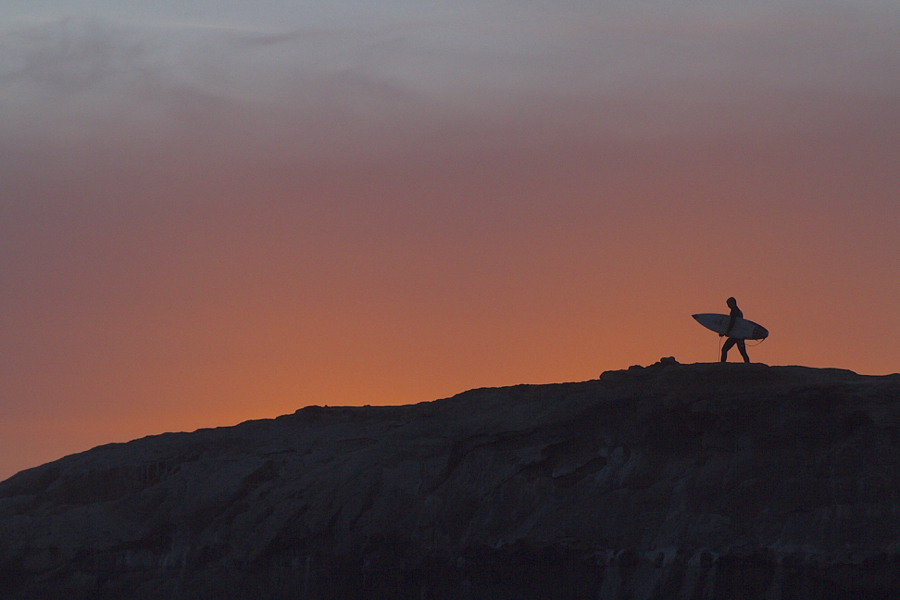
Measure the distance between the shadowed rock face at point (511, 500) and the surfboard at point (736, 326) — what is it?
2.01m

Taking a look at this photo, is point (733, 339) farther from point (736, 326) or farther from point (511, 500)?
point (511, 500)

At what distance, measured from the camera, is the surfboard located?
109 ft

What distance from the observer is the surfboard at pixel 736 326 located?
1310 inches

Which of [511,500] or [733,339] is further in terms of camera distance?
[733,339]

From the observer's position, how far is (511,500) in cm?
3178

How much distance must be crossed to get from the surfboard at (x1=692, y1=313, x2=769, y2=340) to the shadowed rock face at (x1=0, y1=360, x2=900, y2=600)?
2013 mm

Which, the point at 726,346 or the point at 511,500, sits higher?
the point at 726,346

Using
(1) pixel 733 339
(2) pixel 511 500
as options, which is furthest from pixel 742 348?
(2) pixel 511 500

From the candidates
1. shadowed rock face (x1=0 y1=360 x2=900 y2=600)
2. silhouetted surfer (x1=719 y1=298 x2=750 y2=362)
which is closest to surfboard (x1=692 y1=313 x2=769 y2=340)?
silhouetted surfer (x1=719 y1=298 x2=750 y2=362)

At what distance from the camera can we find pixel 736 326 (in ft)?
109

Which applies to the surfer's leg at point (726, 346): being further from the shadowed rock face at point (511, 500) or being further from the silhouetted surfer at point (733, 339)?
the shadowed rock face at point (511, 500)

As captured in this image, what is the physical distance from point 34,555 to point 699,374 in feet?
56.3

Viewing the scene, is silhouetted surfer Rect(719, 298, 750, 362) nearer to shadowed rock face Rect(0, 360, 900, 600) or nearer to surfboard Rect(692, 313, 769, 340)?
surfboard Rect(692, 313, 769, 340)

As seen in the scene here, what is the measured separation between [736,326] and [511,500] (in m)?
6.78
